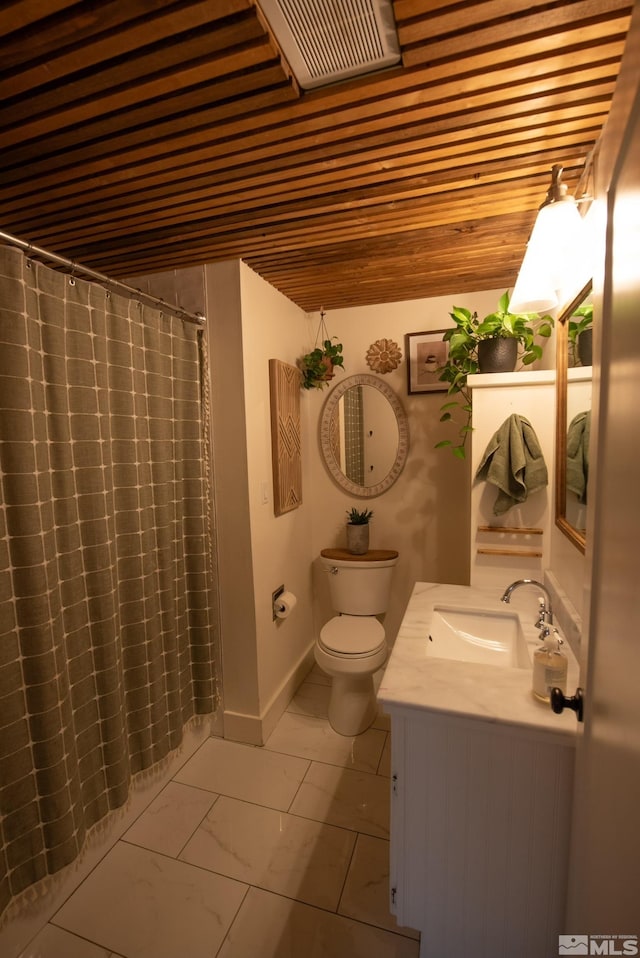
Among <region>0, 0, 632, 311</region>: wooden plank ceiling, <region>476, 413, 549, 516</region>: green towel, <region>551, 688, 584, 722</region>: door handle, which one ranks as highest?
<region>0, 0, 632, 311</region>: wooden plank ceiling

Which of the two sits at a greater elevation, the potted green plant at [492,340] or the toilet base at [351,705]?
the potted green plant at [492,340]

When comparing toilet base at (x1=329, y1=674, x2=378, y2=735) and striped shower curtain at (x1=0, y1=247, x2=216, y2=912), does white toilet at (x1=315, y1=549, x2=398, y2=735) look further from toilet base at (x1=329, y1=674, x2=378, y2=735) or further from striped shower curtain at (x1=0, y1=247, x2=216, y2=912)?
striped shower curtain at (x1=0, y1=247, x2=216, y2=912)

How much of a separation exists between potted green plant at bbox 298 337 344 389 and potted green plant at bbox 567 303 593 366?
128cm

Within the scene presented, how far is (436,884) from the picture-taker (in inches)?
40.5

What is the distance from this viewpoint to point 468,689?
1.05 m

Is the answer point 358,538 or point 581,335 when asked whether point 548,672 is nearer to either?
point 581,335

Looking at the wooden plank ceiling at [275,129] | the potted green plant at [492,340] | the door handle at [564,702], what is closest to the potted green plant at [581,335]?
the potted green plant at [492,340]

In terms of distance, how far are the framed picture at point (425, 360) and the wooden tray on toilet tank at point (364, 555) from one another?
983 mm

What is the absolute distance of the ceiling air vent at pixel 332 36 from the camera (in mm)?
778

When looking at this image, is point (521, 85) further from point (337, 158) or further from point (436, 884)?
point (436, 884)

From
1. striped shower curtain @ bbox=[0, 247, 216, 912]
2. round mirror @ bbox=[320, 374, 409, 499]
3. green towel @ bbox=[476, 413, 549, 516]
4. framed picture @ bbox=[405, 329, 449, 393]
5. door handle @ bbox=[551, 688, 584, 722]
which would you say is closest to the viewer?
door handle @ bbox=[551, 688, 584, 722]

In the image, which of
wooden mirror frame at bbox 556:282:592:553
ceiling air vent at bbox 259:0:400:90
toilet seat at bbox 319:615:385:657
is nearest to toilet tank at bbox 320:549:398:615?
toilet seat at bbox 319:615:385:657

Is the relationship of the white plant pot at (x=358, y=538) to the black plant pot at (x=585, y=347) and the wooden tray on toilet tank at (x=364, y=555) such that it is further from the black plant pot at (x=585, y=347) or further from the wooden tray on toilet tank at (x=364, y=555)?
the black plant pot at (x=585, y=347)

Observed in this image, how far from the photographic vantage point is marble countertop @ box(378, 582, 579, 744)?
937 mm
